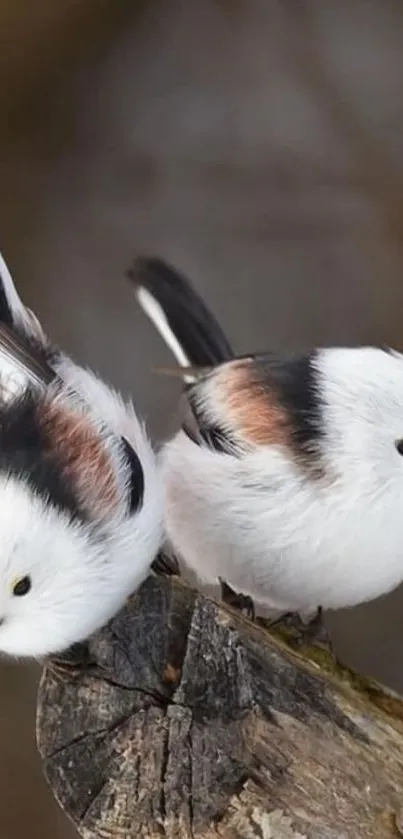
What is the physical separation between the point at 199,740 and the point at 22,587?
12 centimetres

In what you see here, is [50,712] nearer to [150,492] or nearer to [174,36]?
[150,492]

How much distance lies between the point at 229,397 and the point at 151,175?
54 cm

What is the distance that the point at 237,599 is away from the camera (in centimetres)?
68

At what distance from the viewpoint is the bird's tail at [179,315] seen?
81 centimetres

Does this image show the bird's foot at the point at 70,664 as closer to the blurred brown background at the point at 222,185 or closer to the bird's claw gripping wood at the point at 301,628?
the bird's claw gripping wood at the point at 301,628

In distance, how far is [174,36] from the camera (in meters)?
1.13

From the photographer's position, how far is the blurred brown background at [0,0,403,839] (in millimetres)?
1122

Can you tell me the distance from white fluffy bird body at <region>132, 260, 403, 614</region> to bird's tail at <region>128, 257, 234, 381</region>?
136mm

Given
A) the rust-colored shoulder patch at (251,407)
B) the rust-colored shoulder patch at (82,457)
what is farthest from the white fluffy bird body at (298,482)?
the rust-colored shoulder patch at (82,457)

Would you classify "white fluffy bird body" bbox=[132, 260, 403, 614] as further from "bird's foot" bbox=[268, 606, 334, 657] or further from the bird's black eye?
the bird's black eye

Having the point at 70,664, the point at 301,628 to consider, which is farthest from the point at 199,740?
the point at 301,628

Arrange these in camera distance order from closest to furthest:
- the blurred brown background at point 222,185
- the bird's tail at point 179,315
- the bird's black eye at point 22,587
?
the bird's black eye at point 22,587 < the bird's tail at point 179,315 < the blurred brown background at point 222,185

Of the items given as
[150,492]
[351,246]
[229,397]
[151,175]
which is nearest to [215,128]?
[151,175]

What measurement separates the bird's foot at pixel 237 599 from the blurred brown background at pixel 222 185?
1.43 ft
